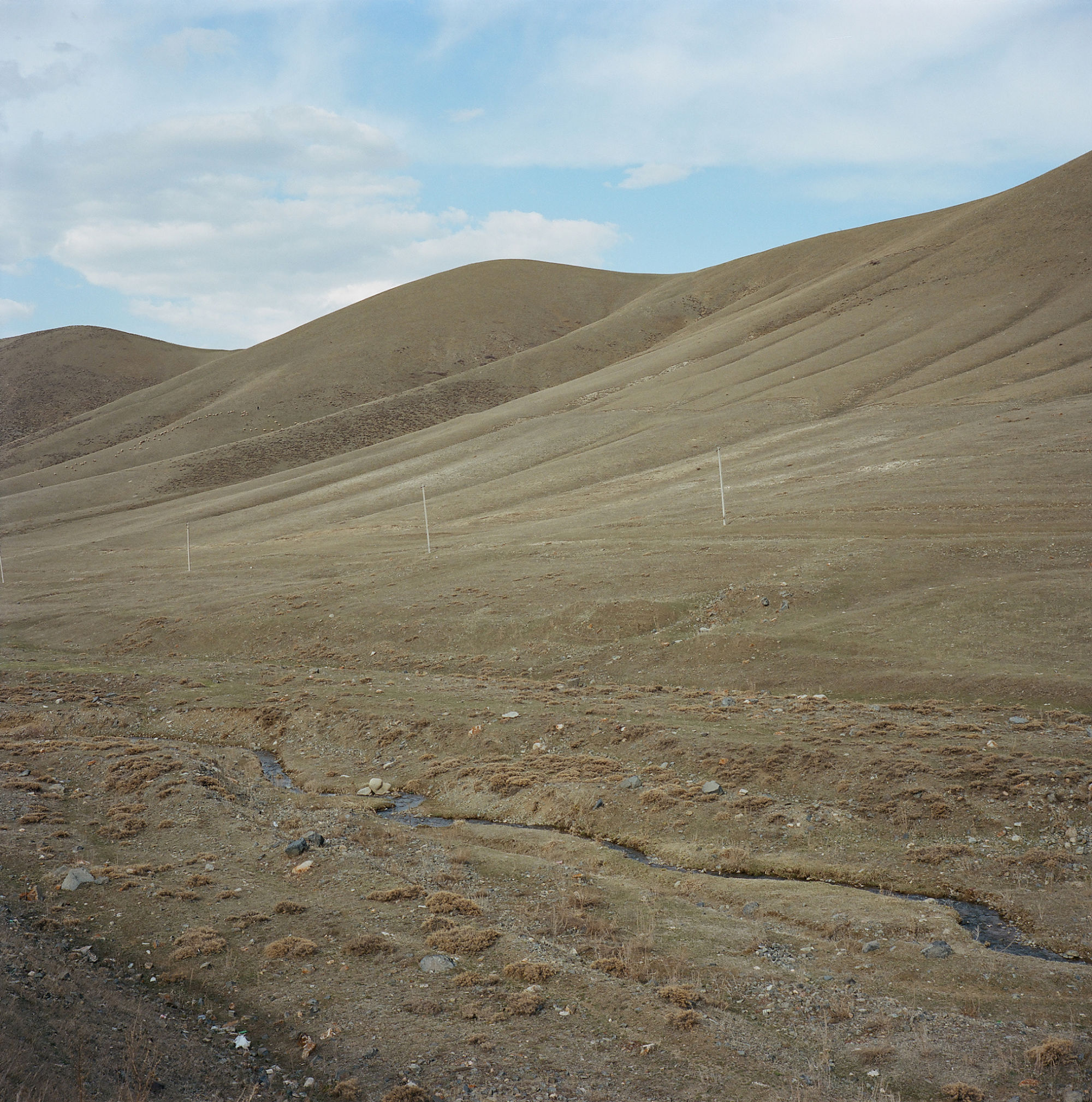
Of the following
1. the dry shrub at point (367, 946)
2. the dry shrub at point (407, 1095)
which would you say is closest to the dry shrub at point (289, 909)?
the dry shrub at point (367, 946)

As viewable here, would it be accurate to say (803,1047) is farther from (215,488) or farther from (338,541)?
(215,488)

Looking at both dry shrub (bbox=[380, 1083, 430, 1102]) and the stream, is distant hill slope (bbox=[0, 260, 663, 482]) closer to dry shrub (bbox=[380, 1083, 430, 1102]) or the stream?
the stream

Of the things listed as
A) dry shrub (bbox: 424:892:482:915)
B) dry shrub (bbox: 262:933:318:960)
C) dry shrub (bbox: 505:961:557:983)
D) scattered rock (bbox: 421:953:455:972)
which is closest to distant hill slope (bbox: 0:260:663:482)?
dry shrub (bbox: 424:892:482:915)

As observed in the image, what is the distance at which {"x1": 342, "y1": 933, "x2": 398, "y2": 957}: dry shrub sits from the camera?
13562 mm

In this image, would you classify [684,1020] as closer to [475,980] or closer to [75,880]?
[475,980]

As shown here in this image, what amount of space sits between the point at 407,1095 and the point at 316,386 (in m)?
160

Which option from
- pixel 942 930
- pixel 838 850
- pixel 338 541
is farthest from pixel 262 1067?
pixel 338 541

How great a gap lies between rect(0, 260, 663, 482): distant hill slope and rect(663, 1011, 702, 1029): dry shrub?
116 metres

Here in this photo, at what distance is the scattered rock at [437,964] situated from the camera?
13.0 metres

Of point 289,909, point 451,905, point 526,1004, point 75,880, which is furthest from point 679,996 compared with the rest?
point 75,880

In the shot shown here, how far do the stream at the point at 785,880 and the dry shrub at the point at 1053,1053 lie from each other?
120 inches

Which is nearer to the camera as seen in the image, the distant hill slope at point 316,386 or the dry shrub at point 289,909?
the dry shrub at point 289,909

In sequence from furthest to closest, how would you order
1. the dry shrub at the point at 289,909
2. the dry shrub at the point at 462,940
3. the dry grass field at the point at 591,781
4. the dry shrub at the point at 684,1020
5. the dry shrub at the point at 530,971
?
1. the dry shrub at the point at 289,909
2. the dry shrub at the point at 462,940
3. the dry shrub at the point at 530,971
4. the dry shrub at the point at 684,1020
5. the dry grass field at the point at 591,781

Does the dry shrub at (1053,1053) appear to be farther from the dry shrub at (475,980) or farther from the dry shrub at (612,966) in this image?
the dry shrub at (475,980)
